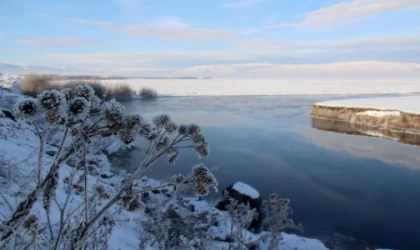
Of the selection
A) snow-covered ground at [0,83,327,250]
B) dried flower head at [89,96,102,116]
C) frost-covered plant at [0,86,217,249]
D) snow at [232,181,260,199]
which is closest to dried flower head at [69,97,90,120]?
frost-covered plant at [0,86,217,249]

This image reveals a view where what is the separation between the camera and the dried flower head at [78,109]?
4.35 feet

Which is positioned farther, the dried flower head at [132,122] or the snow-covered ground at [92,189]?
the snow-covered ground at [92,189]

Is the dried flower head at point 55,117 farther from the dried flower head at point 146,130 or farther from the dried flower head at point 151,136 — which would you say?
the dried flower head at point 151,136

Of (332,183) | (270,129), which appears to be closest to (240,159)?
(332,183)

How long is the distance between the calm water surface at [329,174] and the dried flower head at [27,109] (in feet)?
32.8

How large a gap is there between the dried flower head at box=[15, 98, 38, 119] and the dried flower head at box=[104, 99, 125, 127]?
268mm

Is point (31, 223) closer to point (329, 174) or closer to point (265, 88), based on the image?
point (329, 174)

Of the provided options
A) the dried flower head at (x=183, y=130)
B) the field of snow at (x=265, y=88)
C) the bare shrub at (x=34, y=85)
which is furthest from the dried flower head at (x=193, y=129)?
the field of snow at (x=265, y=88)

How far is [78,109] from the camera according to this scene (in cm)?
133

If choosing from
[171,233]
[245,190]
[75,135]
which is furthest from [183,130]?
[245,190]

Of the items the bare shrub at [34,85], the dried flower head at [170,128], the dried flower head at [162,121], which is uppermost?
the dried flower head at [162,121]

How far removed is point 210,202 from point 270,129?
13661mm

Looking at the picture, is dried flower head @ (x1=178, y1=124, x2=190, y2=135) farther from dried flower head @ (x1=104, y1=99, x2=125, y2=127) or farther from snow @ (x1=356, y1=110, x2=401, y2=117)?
snow @ (x1=356, y1=110, x2=401, y2=117)

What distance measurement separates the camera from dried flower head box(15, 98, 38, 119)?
1343 mm
